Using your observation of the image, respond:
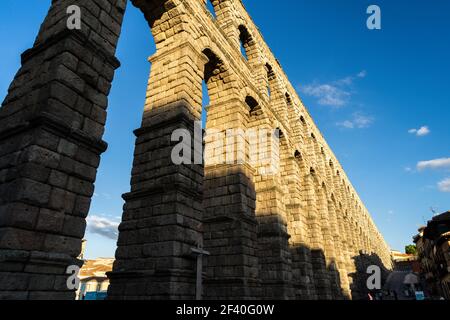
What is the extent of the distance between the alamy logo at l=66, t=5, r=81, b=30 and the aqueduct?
0.10 m

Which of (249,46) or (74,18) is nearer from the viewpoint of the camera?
(74,18)

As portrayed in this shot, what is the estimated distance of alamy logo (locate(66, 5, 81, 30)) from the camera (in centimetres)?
533

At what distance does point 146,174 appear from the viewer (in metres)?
7.55

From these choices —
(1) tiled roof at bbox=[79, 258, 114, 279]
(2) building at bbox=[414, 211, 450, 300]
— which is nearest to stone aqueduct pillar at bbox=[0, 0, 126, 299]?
(1) tiled roof at bbox=[79, 258, 114, 279]

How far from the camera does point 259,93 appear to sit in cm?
1379

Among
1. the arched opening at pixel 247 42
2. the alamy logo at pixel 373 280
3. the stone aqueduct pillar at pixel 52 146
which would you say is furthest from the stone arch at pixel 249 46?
the alamy logo at pixel 373 280

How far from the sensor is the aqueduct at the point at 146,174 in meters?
4.21

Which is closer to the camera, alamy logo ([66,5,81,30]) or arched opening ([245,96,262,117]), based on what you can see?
alamy logo ([66,5,81,30])

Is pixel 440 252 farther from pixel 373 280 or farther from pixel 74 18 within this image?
pixel 74 18

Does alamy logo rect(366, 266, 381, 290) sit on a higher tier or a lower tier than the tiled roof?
lower

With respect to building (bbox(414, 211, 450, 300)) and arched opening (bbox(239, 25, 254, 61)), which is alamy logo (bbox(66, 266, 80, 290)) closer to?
arched opening (bbox(239, 25, 254, 61))

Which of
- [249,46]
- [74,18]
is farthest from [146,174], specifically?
[249,46]

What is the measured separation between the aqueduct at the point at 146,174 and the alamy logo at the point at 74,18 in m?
0.10

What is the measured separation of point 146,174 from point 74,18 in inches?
147
